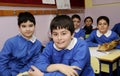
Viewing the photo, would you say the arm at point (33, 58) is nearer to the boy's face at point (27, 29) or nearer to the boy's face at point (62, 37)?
the boy's face at point (27, 29)

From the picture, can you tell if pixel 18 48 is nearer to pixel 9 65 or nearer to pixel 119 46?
pixel 9 65

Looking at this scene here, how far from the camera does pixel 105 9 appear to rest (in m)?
5.08

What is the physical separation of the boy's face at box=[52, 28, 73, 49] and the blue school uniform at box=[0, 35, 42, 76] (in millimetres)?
734

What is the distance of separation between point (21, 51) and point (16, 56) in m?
0.08

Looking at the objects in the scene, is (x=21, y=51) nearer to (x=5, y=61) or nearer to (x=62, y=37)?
(x=5, y=61)

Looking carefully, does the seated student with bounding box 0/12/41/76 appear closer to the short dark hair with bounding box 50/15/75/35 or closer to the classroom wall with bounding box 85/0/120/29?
the short dark hair with bounding box 50/15/75/35

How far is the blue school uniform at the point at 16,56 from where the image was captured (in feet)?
5.73

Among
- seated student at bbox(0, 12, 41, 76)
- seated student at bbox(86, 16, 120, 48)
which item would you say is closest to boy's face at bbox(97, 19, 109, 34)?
seated student at bbox(86, 16, 120, 48)

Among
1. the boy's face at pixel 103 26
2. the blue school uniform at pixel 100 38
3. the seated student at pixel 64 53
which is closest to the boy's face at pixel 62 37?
the seated student at pixel 64 53

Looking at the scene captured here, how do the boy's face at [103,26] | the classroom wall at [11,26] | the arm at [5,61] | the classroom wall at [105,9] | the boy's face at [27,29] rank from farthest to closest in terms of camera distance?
the classroom wall at [105,9] < the boy's face at [103,26] < the classroom wall at [11,26] < the boy's face at [27,29] < the arm at [5,61]

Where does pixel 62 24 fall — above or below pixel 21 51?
above

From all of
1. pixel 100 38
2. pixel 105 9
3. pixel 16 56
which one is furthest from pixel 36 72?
pixel 105 9

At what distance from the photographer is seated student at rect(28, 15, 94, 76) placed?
112cm

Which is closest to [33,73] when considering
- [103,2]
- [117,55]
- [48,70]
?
[48,70]
